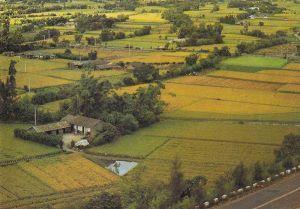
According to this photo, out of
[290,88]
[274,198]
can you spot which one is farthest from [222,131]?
[290,88]

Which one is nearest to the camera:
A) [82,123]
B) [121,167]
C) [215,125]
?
[121,167]

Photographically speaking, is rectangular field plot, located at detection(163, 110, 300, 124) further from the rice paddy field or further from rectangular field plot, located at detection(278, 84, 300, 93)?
rectangular field plot, located at detection(278, 84, 300, 93)

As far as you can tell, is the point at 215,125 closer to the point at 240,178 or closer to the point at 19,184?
the point at 240,178

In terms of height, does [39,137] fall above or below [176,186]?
below

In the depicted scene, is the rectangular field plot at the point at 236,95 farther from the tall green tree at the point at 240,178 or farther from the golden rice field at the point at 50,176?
the tall green tree at the point at 240,178

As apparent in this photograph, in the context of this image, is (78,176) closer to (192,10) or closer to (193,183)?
(193,183)

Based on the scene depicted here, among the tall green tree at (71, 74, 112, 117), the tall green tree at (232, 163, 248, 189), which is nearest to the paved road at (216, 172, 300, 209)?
the tall green tree at (232, 163, 248, 189)
